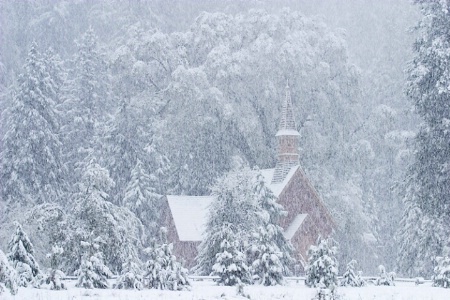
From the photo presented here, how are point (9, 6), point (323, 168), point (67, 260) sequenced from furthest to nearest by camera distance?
point (9, 6)
point (323, 168)
point (67, 260)

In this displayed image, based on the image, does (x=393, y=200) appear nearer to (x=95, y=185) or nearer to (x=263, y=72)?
(x=263, y=72)

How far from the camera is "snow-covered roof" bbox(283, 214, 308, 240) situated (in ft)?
158

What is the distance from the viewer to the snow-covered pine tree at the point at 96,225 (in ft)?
102

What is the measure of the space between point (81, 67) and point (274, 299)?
142 ft

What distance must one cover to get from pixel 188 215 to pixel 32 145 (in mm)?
12118

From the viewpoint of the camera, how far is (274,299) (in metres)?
22.0

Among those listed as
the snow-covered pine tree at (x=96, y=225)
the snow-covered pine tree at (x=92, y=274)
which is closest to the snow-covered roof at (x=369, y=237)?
the snow-covered pine tree at (x=96, y=225)

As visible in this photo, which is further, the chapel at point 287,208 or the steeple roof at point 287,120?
the steeple roof at point 287,120

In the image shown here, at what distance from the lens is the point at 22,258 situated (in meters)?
24.8

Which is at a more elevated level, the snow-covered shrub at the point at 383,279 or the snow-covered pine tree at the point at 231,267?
the snow-covered pine tree at the point at 231,267

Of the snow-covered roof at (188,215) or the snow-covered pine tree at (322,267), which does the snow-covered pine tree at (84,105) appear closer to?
the snow-covered roof at (188,215)

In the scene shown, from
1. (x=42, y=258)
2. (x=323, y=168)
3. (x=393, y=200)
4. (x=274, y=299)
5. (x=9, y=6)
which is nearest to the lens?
(x=274, y=299)

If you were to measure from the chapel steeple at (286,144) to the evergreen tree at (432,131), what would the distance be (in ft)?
33.0

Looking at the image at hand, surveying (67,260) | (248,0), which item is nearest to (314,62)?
(248,0)
